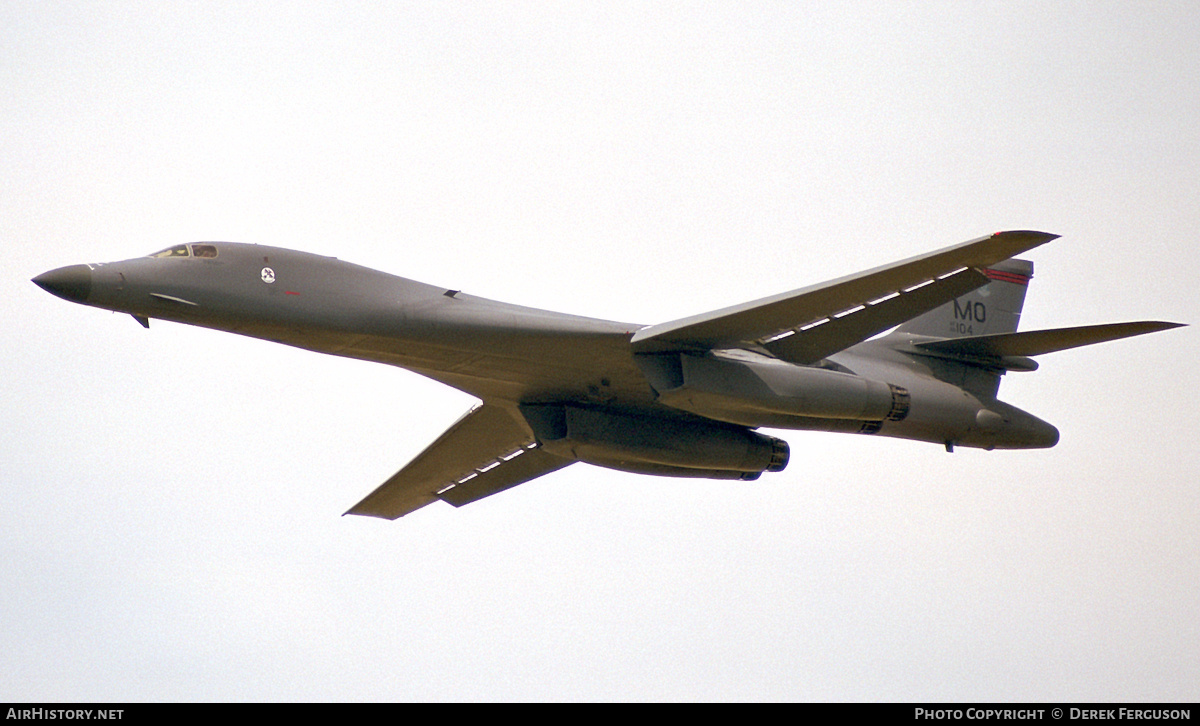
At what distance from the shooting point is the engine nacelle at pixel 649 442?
21.8m

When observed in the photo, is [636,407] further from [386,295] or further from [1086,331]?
[1086,331]

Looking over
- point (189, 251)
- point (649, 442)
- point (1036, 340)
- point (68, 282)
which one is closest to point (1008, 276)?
point (1036, 340)

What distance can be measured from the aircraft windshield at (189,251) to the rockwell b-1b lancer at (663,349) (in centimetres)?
2

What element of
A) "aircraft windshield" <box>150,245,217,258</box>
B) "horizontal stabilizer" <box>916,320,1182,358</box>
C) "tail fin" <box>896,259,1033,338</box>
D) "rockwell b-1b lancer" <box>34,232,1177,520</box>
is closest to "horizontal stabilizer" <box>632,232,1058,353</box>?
"rockwell b-1b lancer" <box>34,232,1177,520</box>

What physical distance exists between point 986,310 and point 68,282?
16.0 meters

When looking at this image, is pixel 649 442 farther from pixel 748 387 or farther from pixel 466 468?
pixel 466 468

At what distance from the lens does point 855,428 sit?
21.2 meters

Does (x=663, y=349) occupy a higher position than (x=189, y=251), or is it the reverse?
(x=189, y=251)

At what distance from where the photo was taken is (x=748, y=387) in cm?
1955

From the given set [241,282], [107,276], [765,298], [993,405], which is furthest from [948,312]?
[107,276]

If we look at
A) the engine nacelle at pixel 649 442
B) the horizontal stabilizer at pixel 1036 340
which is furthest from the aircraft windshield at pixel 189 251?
the horizontal stabilizer at pixel 1036 340

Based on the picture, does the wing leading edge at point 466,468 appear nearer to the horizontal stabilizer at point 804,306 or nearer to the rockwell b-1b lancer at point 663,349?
the rockwell b-1b lancer at point 663,349

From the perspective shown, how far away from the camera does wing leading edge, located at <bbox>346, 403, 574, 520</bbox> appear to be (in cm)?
2408
